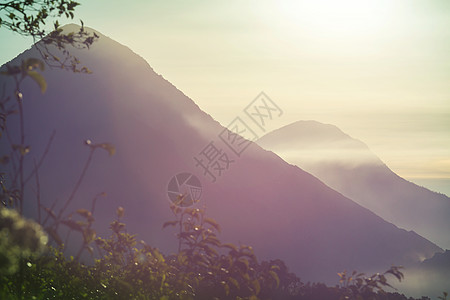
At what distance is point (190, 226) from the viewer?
19.5 feet

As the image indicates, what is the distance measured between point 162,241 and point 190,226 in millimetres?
194060

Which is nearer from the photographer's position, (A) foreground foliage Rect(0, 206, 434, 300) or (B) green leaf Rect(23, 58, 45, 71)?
(B) green leaf Rect(23, 58, 45, 71)

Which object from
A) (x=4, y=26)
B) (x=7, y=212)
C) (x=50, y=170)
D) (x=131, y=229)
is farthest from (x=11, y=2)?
(x=50, y=170)

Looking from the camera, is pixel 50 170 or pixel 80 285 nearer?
pixel 80 285

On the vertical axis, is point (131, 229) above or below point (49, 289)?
below

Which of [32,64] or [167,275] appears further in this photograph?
[167,275]

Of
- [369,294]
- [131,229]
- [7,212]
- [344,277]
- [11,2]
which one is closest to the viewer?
[7,212]

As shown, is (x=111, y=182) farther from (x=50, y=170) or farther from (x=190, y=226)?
→ (x=190, y=226)

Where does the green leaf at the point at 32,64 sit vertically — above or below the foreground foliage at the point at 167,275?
above

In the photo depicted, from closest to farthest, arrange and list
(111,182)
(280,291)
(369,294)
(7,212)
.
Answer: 1. (7,212)
2. (369,294)
3. (280,291)
4. (111,182)

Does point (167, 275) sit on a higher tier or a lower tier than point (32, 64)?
lower

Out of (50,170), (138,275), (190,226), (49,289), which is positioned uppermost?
(190,226)

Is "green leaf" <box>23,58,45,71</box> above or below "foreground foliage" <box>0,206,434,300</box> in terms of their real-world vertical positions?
above

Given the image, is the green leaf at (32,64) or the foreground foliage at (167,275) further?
the foreground foliage at (167,275)
